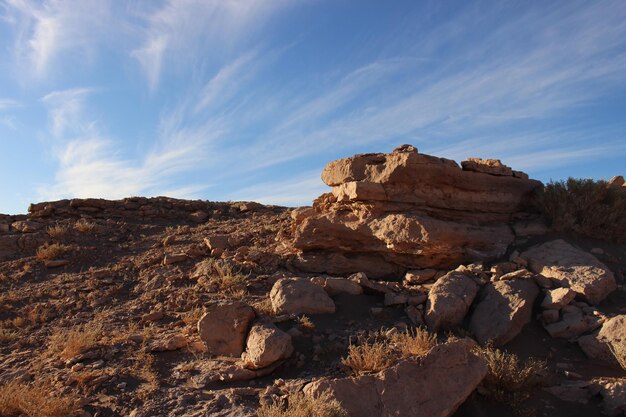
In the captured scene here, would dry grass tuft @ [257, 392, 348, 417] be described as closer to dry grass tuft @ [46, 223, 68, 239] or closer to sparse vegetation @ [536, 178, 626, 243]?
sparse vegetation @ [536, 178, 626, 243]

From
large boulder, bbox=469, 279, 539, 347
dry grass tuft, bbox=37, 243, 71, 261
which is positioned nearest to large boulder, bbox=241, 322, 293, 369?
large boulder, bbox=469, 279, 539, 347

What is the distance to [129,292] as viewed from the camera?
8844mm

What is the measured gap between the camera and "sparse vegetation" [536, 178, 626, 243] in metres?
8.47

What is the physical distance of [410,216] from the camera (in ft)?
27.8

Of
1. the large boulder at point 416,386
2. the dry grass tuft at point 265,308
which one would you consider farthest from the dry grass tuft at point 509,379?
the dry grass tuft at point 265,308

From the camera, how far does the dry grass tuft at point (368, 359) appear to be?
16.7 feet

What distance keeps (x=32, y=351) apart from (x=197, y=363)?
2.73 m

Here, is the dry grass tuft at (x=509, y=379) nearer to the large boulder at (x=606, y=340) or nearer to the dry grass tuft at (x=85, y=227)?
the large boulder at (x=606, y=340)

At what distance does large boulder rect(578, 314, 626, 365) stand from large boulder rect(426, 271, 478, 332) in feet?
4.87

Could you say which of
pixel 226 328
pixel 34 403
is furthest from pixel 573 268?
pixel 34 403

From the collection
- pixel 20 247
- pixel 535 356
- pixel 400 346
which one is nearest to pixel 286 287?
pixel 400 346

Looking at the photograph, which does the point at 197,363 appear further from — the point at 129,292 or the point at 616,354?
the point at 616,354

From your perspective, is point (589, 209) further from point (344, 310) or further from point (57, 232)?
point (57, 232)

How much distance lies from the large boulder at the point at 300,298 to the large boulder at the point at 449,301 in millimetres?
1390
